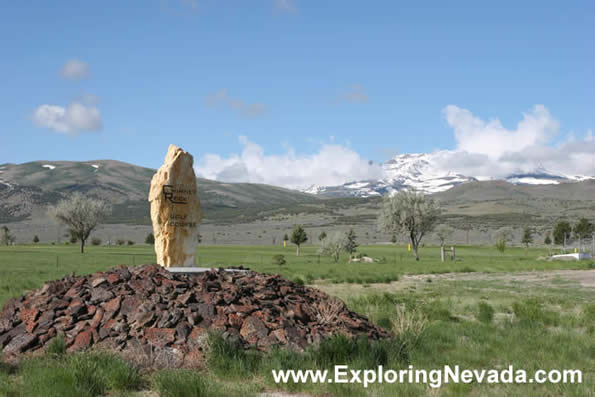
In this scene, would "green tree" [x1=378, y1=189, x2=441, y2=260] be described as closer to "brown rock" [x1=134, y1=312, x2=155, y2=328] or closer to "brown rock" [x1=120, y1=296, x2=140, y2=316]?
"brown rock" [x1=120, y1=296, x2=140, y2=316]

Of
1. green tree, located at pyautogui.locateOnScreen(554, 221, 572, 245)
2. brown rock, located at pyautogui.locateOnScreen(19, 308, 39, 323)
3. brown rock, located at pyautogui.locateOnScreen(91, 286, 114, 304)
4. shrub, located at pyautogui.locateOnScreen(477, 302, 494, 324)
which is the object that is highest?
green tree, located at pyautogui.locateOnScreen(554, 221, 572, 245)

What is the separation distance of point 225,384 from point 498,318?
33.5 feet

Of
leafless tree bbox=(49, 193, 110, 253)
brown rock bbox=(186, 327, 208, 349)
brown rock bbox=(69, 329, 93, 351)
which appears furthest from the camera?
leafless tree bbox=(49, 193, 110, 253)

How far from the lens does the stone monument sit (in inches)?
734

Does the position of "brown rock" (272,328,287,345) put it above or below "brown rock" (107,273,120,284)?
below

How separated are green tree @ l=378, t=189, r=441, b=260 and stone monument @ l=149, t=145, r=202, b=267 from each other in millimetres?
39598

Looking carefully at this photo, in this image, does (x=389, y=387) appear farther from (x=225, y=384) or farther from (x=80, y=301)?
(x=80, y=301)

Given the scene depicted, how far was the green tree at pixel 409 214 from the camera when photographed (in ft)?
185

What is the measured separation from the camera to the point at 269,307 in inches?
491

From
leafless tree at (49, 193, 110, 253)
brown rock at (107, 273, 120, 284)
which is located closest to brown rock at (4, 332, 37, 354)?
brown rock at (107, 273, 120, 284)

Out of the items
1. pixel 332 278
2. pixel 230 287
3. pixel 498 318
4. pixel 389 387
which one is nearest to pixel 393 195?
pixel 332 278

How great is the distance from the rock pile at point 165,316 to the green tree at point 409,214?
143 feet

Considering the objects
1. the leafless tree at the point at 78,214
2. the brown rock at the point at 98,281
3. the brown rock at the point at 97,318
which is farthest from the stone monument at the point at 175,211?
the leafless tree at the point at 78,214

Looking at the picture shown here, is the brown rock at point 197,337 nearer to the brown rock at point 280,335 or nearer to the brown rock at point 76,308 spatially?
the brown rock at point 280,335
